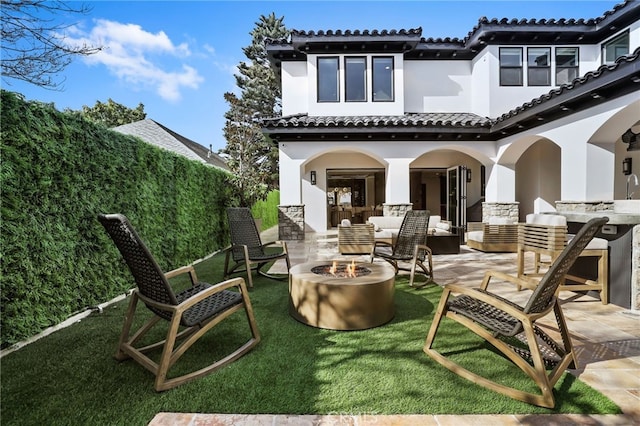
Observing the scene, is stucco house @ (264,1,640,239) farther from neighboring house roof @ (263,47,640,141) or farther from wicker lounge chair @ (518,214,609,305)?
wicker lounge chair @ (518,214,609,305)

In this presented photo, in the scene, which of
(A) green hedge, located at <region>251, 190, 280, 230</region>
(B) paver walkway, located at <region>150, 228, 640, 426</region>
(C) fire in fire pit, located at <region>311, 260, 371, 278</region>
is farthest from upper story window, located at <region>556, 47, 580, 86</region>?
(A) green hedge, located at <region>251, 190, 280, 230</region>

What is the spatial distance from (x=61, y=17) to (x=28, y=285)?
15.3ft

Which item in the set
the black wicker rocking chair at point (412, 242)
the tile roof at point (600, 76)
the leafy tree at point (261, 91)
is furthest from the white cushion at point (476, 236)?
the leafy tree at point (261, 91)

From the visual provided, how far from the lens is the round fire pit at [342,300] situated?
9.86 feet

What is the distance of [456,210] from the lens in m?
10.4

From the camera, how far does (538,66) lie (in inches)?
405

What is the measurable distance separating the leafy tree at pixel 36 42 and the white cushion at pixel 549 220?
775 cm

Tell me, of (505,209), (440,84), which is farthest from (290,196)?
(440,84)

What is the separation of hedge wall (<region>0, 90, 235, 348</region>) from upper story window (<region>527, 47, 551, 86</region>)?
38.9 ft

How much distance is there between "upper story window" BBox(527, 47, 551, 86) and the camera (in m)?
10.2

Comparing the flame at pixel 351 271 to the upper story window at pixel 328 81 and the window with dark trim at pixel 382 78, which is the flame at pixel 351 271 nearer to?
the upper story window at pixel 328 81

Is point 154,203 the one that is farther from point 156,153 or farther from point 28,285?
point 28,285

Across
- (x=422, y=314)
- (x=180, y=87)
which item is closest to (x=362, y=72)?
(x=422, y=314)

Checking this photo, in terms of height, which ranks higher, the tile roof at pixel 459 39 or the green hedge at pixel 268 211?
the tile roof at pixel 459 39
